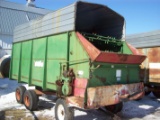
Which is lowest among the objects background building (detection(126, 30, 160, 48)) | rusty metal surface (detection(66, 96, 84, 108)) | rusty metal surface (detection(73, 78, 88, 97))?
rusty metal surface (detection(66, 96, 84, 108))

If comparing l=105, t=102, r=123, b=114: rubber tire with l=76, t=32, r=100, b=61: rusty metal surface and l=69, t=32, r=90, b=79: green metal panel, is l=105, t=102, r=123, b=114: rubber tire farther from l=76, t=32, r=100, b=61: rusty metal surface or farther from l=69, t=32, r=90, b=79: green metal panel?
l=76, t=32, r=100, b=61: rusty metal surface

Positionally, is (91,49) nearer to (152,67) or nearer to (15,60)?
(15,60)

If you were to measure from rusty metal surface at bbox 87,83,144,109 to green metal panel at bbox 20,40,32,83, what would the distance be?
11.4ft

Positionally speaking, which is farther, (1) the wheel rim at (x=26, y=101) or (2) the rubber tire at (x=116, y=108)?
(1) the wheel rim at (x=26, y=101)

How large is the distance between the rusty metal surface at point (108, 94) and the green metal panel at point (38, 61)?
7.40 ft

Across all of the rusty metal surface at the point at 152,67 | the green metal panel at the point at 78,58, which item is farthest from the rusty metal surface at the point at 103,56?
the rusty metal surface at the point at 152,67

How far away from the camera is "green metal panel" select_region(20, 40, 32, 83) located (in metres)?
7.59

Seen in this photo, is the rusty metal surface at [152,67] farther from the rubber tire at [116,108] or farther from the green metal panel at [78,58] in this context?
the green metal panel at [78,58]

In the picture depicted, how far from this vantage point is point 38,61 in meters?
6.89

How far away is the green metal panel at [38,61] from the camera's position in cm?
663

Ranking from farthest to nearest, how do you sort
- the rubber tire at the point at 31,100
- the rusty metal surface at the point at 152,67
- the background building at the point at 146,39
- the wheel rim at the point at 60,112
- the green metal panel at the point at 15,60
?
the background building at the point at 146,39 → the rusty metal surface at the point at 152,67 → the green metal panel at the point at 15,60 → the rubber tire at the point at 31,100 → the wheel rim at the point at 60,112

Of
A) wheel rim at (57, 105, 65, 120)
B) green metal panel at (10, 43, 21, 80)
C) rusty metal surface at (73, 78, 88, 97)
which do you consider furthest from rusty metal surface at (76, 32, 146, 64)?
green metal panel at (10, 43, 21, 80)

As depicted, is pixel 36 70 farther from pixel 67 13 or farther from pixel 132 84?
pixel 132 84

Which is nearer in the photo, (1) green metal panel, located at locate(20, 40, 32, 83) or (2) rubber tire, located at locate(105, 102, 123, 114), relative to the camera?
(2) rubber tire, located at locate(105, 102, 123, 114)
